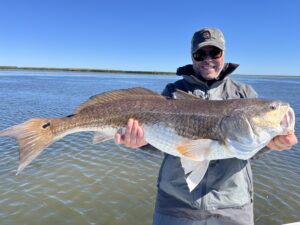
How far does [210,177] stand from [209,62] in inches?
59.3

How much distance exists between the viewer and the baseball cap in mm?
4168

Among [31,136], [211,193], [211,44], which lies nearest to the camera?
[211,193]

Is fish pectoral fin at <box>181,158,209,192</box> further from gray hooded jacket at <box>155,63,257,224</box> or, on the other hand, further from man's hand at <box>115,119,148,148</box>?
man's hand at <box>115,119,148,148</box>

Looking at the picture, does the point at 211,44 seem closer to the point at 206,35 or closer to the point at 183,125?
the point at 206,35

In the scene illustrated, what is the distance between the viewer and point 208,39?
419 centimetres

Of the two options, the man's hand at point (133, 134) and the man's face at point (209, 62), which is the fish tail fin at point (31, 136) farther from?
the man's face at point (209, 62)

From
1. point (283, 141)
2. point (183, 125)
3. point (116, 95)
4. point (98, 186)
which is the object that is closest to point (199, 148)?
point (183, 125)

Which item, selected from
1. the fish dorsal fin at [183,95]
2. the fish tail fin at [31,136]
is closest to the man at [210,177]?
the fish dorsal fin at [183,95]

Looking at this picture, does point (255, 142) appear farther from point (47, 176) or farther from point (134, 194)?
point (47, 176)

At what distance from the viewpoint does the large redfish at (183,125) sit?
346 centimetres

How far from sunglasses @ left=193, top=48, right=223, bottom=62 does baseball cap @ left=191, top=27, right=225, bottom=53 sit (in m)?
0.06

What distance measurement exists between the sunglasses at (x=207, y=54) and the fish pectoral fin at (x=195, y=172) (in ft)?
4.84

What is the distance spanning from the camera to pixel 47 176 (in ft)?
32.1

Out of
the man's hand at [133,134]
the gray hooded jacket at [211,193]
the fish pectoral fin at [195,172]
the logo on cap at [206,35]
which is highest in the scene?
Result: the logo on cap at [206,35]
